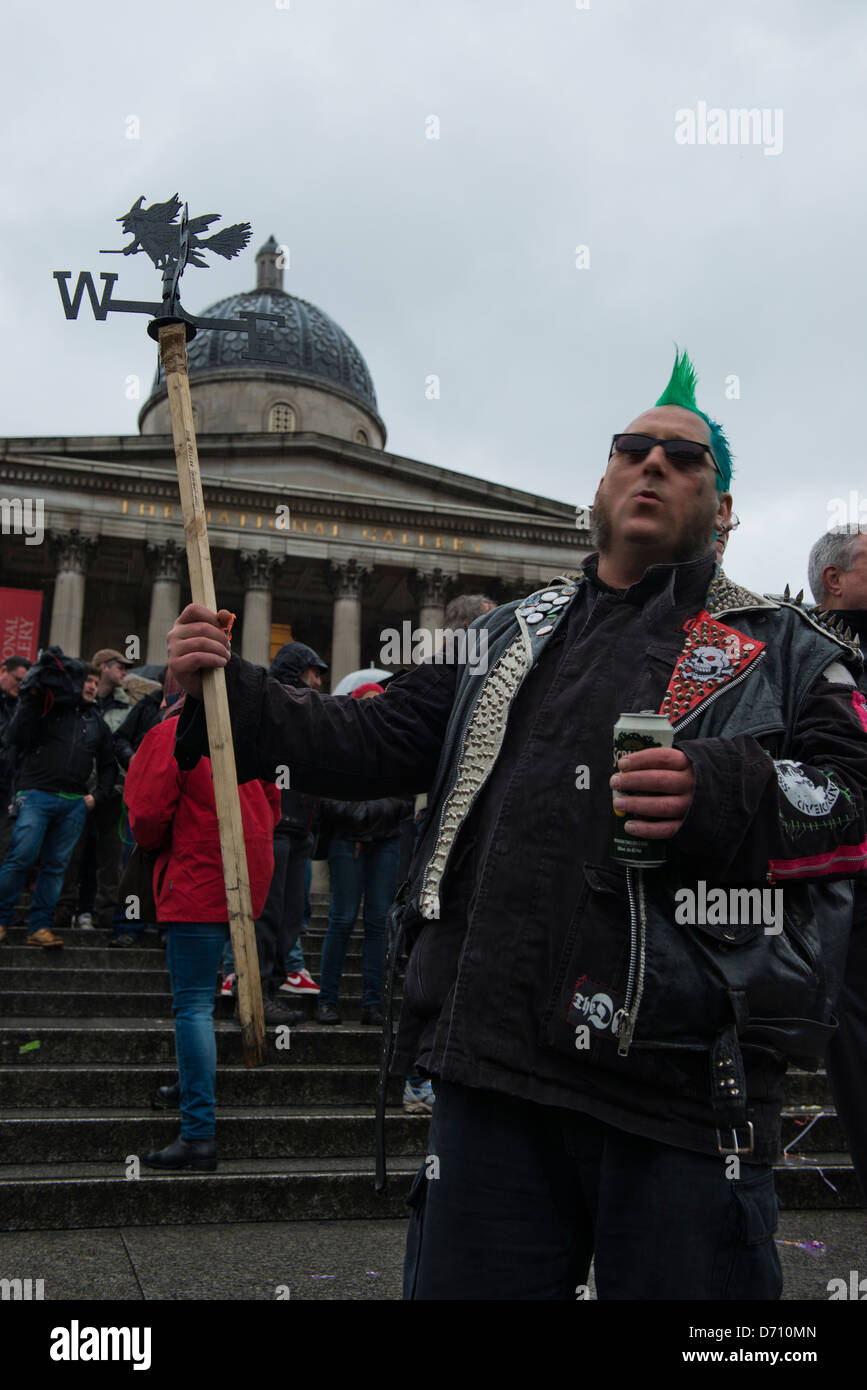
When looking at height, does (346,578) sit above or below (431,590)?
above

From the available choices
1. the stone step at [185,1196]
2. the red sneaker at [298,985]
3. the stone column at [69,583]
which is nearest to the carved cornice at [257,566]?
the stone column at [69,583]

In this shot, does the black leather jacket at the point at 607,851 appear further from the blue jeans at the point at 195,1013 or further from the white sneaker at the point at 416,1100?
the white sneaker at the point at 416,1100

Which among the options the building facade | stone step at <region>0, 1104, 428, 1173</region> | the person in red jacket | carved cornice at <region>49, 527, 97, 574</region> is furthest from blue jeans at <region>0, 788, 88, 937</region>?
carved cornice at <region>49, 527, 97, 574</region>

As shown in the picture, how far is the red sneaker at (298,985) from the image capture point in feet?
27.4

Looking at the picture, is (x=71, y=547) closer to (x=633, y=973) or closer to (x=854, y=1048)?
(x=854, y=1048)

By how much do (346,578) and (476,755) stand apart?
3446cm

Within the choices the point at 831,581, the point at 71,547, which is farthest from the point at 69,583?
the point at 831,581

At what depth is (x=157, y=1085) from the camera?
20.9 feet

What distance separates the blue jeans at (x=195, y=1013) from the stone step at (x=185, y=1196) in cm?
28

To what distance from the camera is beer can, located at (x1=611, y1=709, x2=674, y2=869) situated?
1959mm

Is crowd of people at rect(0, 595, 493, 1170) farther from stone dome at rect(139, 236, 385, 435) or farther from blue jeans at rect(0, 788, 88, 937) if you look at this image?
stone dome at rect(139, 236, 385, 435)
